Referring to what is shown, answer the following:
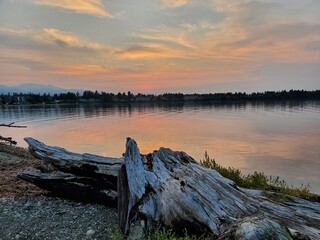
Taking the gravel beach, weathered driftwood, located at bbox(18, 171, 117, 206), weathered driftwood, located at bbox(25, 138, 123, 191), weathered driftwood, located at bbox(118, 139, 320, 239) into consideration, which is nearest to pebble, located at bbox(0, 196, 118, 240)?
the gravel beach

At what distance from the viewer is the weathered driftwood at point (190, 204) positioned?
5.80 meters

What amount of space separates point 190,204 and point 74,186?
4.04m

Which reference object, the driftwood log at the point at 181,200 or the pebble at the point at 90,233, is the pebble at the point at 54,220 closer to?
the pebble at the point at 90,233

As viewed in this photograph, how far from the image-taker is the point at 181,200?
6188mm

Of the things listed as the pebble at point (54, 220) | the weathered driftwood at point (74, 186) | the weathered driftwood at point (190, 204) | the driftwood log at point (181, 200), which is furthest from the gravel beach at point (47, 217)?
the weathered driftwood at point (190, 204)

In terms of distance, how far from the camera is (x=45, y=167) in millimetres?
9938

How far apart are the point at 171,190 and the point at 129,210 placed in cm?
98

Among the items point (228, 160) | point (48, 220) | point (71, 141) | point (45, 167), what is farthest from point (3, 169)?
point (71, 141)

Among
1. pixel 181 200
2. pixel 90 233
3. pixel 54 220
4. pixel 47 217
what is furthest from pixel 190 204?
pixel 47 217

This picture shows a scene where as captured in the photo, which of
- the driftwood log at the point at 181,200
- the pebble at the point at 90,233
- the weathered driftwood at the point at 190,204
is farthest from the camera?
the pebble at the point at 90,233

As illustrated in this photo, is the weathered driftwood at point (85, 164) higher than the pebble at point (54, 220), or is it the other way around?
the weathered driftwood at point (85, 164)

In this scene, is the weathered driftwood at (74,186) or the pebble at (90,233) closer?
the pebble at (90,233)

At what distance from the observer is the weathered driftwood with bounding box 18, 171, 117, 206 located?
27.7 ft

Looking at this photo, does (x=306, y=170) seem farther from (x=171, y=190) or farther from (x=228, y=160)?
(x=171, y=190)
